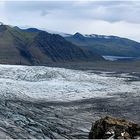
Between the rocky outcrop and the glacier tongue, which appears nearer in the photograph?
the rocky outcrop

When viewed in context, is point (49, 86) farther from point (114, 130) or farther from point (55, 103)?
point (114, 130)

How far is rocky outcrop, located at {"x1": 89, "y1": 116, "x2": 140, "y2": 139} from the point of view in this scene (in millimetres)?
20609

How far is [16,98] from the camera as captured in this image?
4528 cm

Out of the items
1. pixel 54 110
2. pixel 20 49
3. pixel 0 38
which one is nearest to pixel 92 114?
pixel 54 110

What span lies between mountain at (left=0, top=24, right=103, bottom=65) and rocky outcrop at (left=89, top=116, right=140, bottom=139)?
12097cm

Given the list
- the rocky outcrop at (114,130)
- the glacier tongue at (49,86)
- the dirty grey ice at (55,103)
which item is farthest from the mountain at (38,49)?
the rocky outcrop at (114,130)

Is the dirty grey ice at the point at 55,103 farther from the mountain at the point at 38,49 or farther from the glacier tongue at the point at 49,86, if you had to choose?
the mountain at the point at 38,49

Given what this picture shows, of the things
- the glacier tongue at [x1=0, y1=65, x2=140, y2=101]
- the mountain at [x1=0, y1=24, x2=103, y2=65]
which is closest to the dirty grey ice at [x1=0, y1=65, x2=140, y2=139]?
the glacier tongue at [x1=0, y1=65, x2=140, y2=101]

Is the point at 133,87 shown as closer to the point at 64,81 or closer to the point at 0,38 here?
the point at 64,81

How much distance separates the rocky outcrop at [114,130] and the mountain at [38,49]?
397 ft

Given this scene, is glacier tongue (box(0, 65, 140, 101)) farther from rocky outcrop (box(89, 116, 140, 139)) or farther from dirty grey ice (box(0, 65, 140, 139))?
rocky outcrop (box(89, 116, 140, 139))

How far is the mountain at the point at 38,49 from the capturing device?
5932 inches

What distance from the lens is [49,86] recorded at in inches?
2167

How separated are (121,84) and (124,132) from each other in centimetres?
4387
